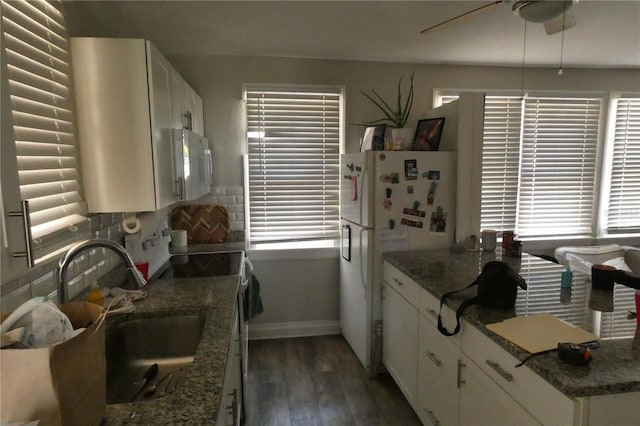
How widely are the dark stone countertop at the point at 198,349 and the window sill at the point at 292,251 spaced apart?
1.27 meters

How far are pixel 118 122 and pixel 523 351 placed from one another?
1808mm

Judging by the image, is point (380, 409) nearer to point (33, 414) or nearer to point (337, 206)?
point (337, 206)

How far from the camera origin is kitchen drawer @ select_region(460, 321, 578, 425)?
110 cm

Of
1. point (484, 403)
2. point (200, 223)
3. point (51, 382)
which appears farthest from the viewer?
point (200, 223)

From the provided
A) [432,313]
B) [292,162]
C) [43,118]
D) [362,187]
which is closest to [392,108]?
[292,162]

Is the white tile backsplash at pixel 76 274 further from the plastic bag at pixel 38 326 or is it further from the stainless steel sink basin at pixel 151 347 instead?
the plastic bag at pixel 38 326

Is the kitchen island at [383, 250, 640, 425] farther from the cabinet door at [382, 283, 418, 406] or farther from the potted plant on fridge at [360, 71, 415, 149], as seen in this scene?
the potted plant on fridge at [360, 71, 415, 149]

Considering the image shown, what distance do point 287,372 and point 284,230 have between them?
1241 mm

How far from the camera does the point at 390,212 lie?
2572mm

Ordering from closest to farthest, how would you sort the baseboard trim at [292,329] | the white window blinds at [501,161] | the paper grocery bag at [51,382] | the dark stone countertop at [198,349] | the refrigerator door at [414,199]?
the paper grocery bag at [51,382], the dark stone countertop at [198,349], the refrigerator door at [414,199], the baseboard trim at [292,329], the white window blinds at [501,161]

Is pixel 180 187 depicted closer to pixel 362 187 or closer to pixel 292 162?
pixel 362 187

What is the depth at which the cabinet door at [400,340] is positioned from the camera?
2.18 metres

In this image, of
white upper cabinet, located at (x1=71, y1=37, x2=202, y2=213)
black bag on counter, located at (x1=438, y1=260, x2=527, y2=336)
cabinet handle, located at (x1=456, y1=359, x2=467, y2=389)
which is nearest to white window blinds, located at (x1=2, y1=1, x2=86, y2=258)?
white upper cabinet, located at (x1=71, y1=37, x2=202, y2=213)

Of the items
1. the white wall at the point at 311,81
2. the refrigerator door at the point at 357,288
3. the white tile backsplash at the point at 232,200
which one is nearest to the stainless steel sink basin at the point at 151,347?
the refrigerator door at the point at 357,288
